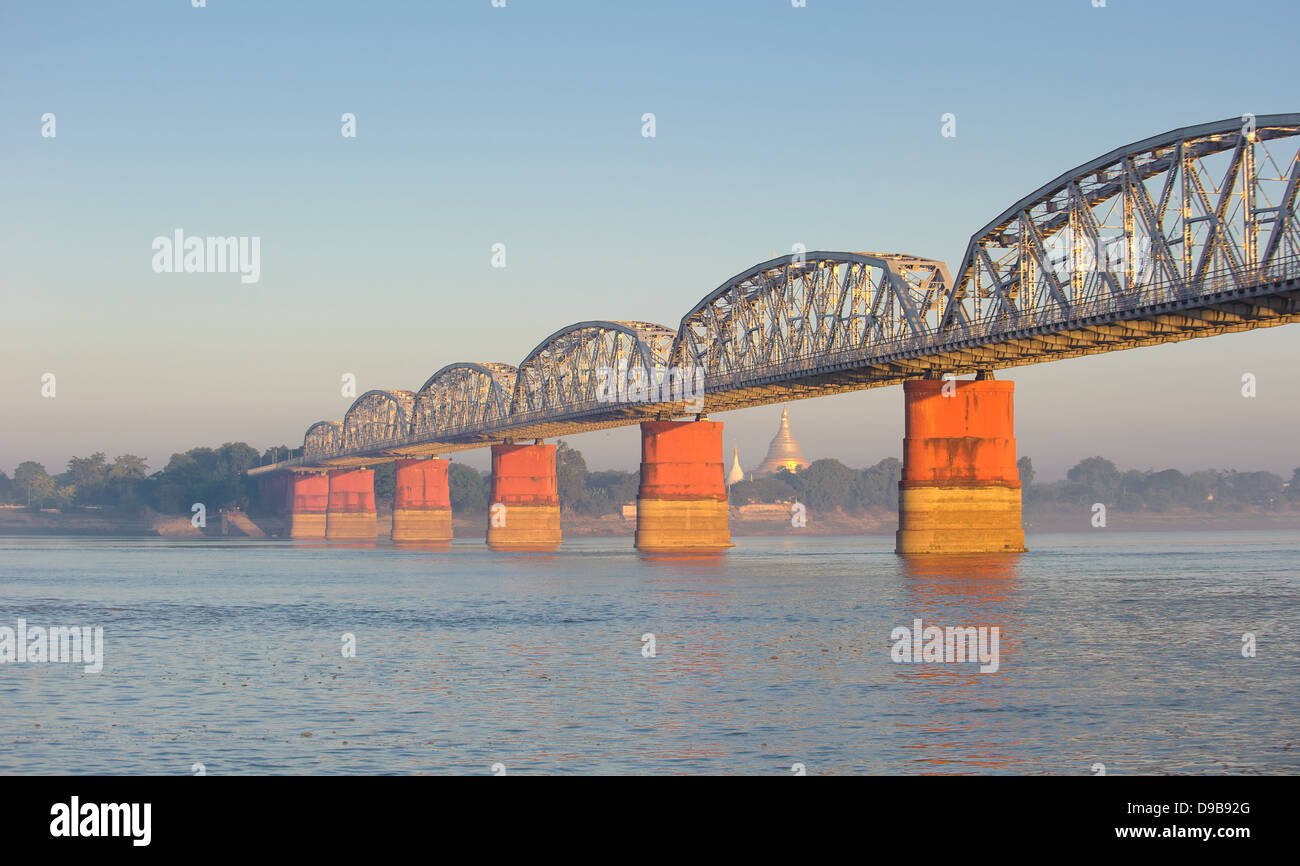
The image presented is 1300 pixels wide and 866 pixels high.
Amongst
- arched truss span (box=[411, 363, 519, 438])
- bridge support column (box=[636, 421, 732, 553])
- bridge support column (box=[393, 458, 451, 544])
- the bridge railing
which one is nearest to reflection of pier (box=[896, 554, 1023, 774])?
the bridge railing

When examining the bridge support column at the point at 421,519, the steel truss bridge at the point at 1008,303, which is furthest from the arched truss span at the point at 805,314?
the bridge support column at the point at 421,519

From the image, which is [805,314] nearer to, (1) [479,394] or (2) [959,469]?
(2) [959,469]

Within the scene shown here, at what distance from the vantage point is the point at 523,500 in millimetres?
159375

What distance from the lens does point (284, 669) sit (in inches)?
1590

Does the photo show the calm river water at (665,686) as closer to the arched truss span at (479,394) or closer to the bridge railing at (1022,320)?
the bridge railing at (1022,320)

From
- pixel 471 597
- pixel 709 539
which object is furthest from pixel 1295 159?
pixel 709 539

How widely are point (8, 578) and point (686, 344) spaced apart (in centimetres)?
6249

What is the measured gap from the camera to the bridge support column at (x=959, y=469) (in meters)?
88.8

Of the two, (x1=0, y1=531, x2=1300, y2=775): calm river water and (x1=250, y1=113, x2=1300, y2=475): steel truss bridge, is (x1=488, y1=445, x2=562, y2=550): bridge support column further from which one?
(x1=0, y1=531, x2=1300, y2=775): calm river water

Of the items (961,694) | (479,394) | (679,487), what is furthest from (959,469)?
(479,394)

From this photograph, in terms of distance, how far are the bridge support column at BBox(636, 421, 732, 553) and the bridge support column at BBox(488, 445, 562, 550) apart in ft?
107

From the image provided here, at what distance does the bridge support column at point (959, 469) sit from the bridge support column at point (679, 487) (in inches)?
1434
